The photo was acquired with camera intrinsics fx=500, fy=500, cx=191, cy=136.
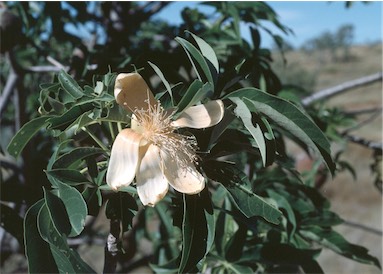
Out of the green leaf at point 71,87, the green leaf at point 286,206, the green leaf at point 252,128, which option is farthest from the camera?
the green leaf at point 286,206

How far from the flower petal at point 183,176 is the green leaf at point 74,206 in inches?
4.9

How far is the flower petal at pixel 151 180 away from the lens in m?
0.70

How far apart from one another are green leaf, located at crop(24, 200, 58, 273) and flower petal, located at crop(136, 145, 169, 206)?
0.17 m

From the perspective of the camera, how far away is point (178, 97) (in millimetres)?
759

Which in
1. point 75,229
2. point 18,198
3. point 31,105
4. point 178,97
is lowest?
point 31,105

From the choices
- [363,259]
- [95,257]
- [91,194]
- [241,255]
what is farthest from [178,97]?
[95,257]

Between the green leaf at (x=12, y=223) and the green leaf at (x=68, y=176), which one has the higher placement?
the green leaf at (x=68, y=176)

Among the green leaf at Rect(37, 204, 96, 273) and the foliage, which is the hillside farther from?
the green leaf at Rect(37, 204, 96, 273)

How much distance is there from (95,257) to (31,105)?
354 centimetres

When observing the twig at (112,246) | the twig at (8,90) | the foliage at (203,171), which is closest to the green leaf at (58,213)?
the foliage at (203,171)

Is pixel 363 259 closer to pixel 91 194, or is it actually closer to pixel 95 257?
pixel 91 194

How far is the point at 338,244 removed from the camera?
1.18m

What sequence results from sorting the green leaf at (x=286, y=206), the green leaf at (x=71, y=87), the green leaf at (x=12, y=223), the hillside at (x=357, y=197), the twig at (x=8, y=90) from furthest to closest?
the hillside at (x=357, y=197), the twig at (x=8, y=90), the green leaf at (x=286, y=206), the green leaf at (x=12, y=223), the green leaf at (x=71, y=87)

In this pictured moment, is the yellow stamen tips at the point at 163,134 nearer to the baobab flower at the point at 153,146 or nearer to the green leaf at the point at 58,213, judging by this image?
the baobab flower at the point at 153,146
